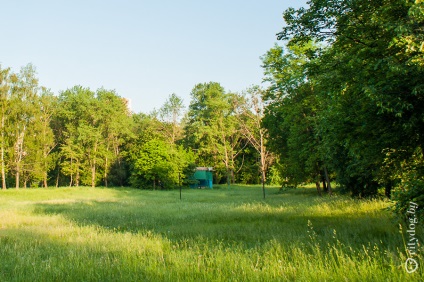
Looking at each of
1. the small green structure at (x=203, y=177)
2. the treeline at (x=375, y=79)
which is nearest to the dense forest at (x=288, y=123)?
the treeline at (x=375, y=79)

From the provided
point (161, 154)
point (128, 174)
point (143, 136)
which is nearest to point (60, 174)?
point (128, 174)

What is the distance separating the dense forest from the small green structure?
2.77 m

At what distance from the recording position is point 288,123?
2809 centimetres

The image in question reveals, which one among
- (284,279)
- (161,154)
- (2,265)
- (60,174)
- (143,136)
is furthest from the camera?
(60,174)

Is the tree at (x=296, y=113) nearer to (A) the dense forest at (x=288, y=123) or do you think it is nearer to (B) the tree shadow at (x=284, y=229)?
(A) the dense forest at (x=288, y=123)

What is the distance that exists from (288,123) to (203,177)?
3966 centimetres

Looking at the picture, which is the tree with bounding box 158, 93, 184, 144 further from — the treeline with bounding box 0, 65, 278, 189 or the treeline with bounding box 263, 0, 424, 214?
the treeline with bounding box 263, 0, 424, 214

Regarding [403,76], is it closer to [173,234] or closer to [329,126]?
[329,126]

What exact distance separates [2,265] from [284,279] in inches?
228

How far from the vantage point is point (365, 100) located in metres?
7.95

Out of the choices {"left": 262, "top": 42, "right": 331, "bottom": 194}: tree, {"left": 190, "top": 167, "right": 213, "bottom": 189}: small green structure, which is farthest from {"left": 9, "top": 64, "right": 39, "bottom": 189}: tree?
{"left": 262, "top": 42, "right": 331, "bottom": 194}: tree

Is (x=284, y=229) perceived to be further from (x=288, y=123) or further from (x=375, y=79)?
(x=288, y=123)

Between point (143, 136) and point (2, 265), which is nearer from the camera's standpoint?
point (2, 265)

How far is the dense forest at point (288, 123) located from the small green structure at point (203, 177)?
2768 mm
